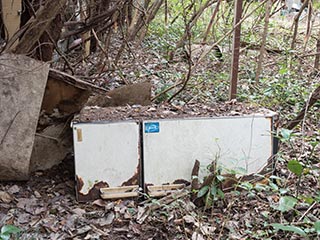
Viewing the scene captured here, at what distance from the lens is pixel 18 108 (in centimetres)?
257

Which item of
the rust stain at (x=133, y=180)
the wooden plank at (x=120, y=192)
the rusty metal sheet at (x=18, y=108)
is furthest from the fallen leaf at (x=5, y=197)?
the rust stain at (x=133, y=180)

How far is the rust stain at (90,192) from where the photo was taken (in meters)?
2.64

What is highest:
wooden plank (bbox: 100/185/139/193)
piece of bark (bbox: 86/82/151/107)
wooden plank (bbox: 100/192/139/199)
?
piece of bark (bbox: 86/82/151/107)

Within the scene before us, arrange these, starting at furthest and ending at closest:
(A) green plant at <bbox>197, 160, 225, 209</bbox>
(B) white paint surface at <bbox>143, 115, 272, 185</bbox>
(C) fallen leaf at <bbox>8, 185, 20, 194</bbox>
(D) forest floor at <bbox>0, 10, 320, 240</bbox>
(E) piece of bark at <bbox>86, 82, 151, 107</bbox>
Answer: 1. (E) piece of bark at <bbox>86, 82, 151, 107</bbox>
2. (B) white paint surface at <bbox>143, 115, 272, 185</bbox>
3. (C) fallen leaf at <bbox>8, 185, 20, 194</bbox>
4. (A) green plant at <bbox>197, 160, 225, 209</bbox>
5. (D) forest floor at <bbox>0, 10, 320, 240</bbox>

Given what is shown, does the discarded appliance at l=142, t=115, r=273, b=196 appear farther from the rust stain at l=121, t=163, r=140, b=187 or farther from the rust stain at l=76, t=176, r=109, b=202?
the rust stain at l=76, t=176, r=109, b=202

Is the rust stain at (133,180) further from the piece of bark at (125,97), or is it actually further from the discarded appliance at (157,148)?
the piece of bark at (125,97)

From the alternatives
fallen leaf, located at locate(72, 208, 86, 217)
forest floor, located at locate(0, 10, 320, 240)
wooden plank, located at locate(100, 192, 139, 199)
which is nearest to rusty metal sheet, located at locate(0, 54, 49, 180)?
forest floor, located at locate(0, 10, 320, 240)

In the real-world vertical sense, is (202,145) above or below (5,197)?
above

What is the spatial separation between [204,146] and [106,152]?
714 millimetres

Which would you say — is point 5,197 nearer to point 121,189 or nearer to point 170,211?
point 121,189

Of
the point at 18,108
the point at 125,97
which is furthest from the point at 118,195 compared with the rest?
the point at 125,97

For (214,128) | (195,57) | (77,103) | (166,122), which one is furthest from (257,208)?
(195,57)

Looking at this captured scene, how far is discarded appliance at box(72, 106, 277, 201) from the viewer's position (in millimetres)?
2635

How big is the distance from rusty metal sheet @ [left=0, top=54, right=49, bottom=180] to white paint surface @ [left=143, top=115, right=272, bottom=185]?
31.7 inches
